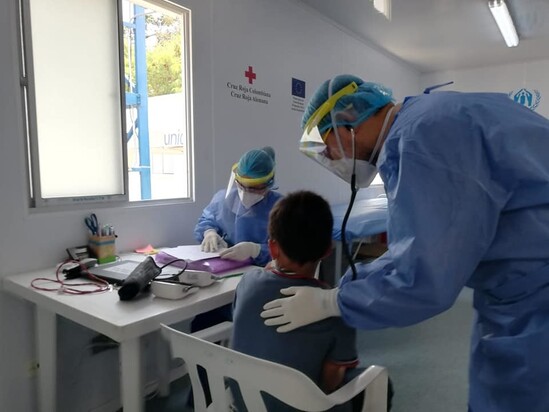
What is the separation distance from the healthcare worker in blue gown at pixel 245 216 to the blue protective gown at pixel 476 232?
944 mm

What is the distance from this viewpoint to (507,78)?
540 centimetres

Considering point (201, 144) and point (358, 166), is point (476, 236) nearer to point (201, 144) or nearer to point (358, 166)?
point (358, 166)

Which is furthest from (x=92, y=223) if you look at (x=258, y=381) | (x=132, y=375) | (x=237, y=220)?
(x=258, y=381)

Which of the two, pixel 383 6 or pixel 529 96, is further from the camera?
pixel 529 96

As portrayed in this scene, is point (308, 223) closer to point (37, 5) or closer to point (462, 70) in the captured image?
point (37, 5)

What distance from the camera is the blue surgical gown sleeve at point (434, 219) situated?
0.72 m

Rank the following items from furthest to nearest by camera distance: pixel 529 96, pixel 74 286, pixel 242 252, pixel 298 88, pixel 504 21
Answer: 1. pixel 529 96
2. pixel 504 21
3. pixel 298 88
4. pixel 242 252
5. pixel 74 286

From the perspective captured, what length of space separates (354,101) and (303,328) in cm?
58

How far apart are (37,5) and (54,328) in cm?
128

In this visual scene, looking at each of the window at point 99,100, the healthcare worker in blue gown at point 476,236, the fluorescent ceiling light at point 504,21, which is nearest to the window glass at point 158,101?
the window at point 99,100

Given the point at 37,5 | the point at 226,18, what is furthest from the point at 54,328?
the point at 226,18

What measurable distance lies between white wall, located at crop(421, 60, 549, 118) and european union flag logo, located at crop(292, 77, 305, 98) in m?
3.51

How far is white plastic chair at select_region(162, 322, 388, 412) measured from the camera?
75 cm

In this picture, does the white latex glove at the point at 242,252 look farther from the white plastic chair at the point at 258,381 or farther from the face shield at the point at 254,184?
the white plastic chair at the point at 258,381
